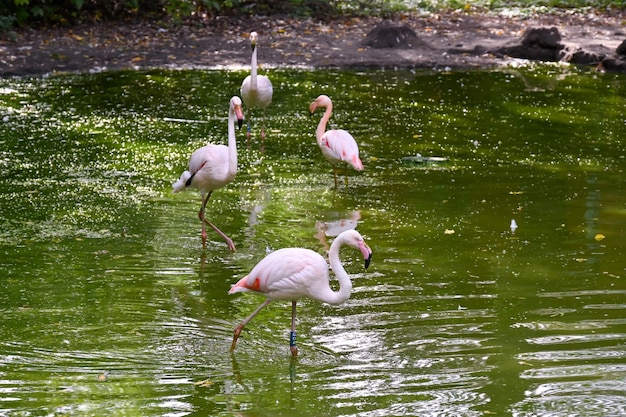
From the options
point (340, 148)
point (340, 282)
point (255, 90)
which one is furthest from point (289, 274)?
point (255, 90)

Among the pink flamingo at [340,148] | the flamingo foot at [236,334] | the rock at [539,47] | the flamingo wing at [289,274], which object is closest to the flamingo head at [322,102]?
the pink flamingo at [340,148]

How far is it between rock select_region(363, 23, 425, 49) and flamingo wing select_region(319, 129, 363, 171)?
7536 millimetres

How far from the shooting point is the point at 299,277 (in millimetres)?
5668

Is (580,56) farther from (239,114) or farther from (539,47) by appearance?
(239,114)

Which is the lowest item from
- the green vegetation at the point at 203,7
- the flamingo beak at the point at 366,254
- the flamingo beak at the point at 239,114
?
the green vegetation at the point at 203,7

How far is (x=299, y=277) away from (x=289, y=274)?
66 millimetres

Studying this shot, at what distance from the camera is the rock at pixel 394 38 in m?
16.8

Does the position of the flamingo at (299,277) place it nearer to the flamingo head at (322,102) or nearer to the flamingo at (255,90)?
the flamingo head at (322,102)

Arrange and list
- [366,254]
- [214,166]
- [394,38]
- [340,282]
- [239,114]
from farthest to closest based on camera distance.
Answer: [394,38] → [214,166] → [239,114] → [340,282] → [366,254]

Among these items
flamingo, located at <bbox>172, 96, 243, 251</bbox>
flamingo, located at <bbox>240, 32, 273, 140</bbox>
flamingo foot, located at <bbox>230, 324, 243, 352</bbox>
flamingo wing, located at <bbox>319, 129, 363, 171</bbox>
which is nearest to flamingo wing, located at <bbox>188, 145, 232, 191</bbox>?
flamingo, located at <bbox>172, 96, 243, 251</bbox>

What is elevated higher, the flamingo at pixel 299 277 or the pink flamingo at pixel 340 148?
the flamingo at pixel 299 277

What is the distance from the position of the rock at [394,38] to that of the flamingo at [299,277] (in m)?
11.5

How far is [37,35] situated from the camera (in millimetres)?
16984

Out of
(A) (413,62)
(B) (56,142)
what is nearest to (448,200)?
(B) (56,142)
